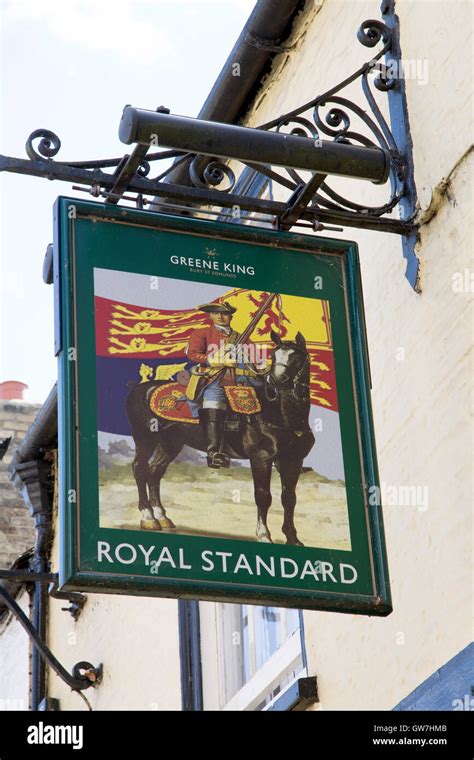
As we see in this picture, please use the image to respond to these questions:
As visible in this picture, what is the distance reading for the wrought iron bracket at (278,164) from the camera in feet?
21.2

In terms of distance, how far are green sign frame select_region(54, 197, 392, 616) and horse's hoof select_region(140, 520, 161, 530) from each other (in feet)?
0.09

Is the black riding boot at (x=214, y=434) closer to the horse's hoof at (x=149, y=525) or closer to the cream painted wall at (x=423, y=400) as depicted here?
the horse's hoof at (x=149, y=525)

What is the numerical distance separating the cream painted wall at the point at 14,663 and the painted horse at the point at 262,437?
749 cm

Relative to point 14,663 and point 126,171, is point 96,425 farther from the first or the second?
point 14,663

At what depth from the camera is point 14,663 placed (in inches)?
539

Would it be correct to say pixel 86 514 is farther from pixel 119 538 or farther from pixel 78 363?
pixel 78 363

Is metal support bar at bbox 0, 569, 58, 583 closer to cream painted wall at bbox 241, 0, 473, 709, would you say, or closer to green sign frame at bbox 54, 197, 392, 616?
cream painted wall at bbox 241, 0, 473, 709

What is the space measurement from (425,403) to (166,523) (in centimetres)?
150

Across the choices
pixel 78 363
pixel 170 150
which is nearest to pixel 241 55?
pixel 170 150

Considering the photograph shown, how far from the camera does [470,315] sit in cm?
628

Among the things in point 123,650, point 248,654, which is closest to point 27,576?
point 123,650

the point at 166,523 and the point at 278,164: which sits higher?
the point at 278,164

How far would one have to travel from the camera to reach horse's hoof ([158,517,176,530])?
223 inches

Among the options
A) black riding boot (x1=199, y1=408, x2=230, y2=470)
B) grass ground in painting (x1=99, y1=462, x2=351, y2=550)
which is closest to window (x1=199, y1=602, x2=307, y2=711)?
grass ground in painting (x1=99, y1=462, x2=351, y2=550)
